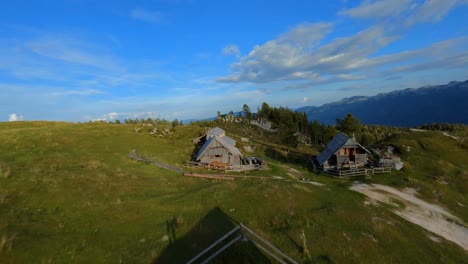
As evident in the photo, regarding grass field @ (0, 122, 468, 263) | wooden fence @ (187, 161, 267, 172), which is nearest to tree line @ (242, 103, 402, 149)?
wooden fence @ (187, 161, 267, 172)

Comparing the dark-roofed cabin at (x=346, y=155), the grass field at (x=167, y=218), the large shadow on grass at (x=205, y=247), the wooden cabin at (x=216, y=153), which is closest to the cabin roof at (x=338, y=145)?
the dark-roofed cabin at (x=346, y=155)

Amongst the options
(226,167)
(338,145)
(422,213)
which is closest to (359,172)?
(338,145)

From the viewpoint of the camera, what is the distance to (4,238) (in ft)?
51.1

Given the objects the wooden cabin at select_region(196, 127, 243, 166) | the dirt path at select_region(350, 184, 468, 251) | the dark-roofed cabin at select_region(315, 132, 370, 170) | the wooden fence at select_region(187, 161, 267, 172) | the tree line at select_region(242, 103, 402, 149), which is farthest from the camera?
the tree line at select_region(242, 103, 402, 149)

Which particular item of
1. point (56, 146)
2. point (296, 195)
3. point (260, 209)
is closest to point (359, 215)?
point (296, 195)

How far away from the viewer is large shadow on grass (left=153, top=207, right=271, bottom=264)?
16.1 meters

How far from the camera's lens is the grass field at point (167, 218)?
16734 mm

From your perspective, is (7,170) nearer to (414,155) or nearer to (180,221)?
(180,221)

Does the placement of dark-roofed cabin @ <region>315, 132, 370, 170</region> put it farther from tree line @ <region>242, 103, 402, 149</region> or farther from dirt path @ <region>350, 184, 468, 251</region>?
tree line @ <region>242, 103, 402, 149</region>

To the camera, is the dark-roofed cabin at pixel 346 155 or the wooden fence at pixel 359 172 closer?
the wooden fence at pixel 359 172

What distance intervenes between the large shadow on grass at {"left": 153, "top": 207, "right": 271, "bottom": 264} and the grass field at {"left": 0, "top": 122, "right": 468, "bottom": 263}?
71mm

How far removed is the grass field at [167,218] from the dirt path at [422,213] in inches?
88.3

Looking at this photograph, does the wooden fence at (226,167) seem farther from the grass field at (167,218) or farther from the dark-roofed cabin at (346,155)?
the dark-roofed cabin at (346,155)

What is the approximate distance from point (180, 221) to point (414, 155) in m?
61.0
